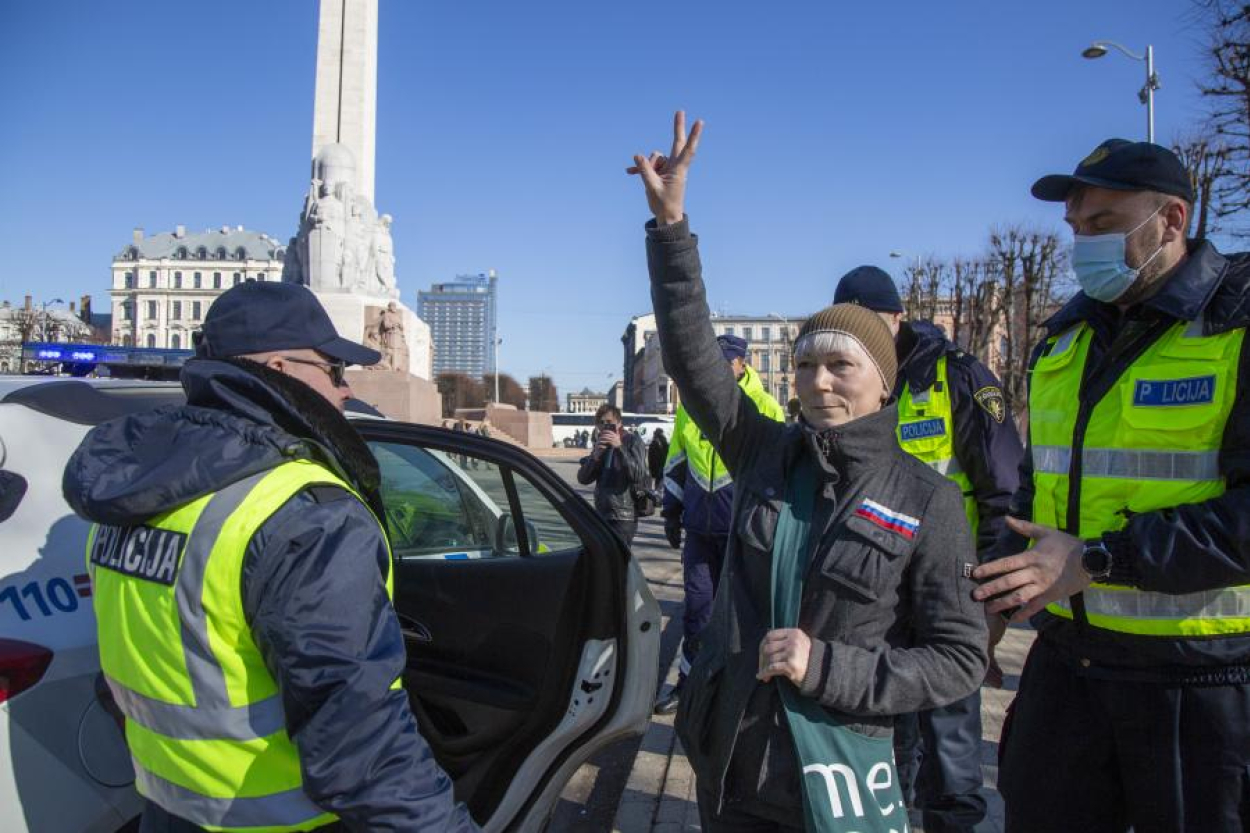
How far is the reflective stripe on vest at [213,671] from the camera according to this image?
4.96 feet

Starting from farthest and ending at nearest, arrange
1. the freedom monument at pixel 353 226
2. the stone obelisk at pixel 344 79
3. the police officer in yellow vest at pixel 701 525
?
1. the stone obelisk at pixel 344 79
2. the freedom monument at pixel 353 226
3. the police officer in yellow vest at pixel 701 525

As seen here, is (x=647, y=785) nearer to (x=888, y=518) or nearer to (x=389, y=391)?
(x=888, y=518)

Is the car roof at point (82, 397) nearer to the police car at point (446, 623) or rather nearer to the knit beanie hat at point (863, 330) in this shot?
the police car at point (446, 623)

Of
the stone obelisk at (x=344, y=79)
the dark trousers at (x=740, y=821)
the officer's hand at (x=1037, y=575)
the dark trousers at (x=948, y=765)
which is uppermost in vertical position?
the stone obelisk at (x=344, y=79)

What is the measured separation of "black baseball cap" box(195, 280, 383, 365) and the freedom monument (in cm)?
2195

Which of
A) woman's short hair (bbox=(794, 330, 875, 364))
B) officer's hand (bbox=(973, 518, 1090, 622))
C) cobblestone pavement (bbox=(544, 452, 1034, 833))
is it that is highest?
woman's short hair (bbox=(794, 330, 875, 364))

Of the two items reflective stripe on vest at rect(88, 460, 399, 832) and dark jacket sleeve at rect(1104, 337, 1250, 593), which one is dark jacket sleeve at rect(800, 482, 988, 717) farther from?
reflective stripe on vest at rect(88, 460, 399, 832)

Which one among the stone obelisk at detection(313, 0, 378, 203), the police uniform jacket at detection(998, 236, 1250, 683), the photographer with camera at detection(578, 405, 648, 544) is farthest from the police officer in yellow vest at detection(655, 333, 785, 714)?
the stone obelisk at detection(313, 0, 378, 203)

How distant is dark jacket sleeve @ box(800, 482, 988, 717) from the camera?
176 centimetres

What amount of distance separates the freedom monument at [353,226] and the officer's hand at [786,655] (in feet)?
73.2

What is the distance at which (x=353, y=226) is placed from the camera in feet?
87.1

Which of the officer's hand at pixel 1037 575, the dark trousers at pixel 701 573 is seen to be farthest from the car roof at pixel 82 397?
the dark trousers at pixel 701 573

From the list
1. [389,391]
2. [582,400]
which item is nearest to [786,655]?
[389,391]

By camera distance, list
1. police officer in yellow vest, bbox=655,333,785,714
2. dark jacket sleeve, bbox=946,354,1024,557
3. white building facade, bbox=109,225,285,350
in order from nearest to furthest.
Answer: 1. dark jacket sleeve, bbox=946,354,1024,557
2. police officer in yellow vest, bbox=655,333,785,714
3. white building facade, bbox=109,225,285,350
